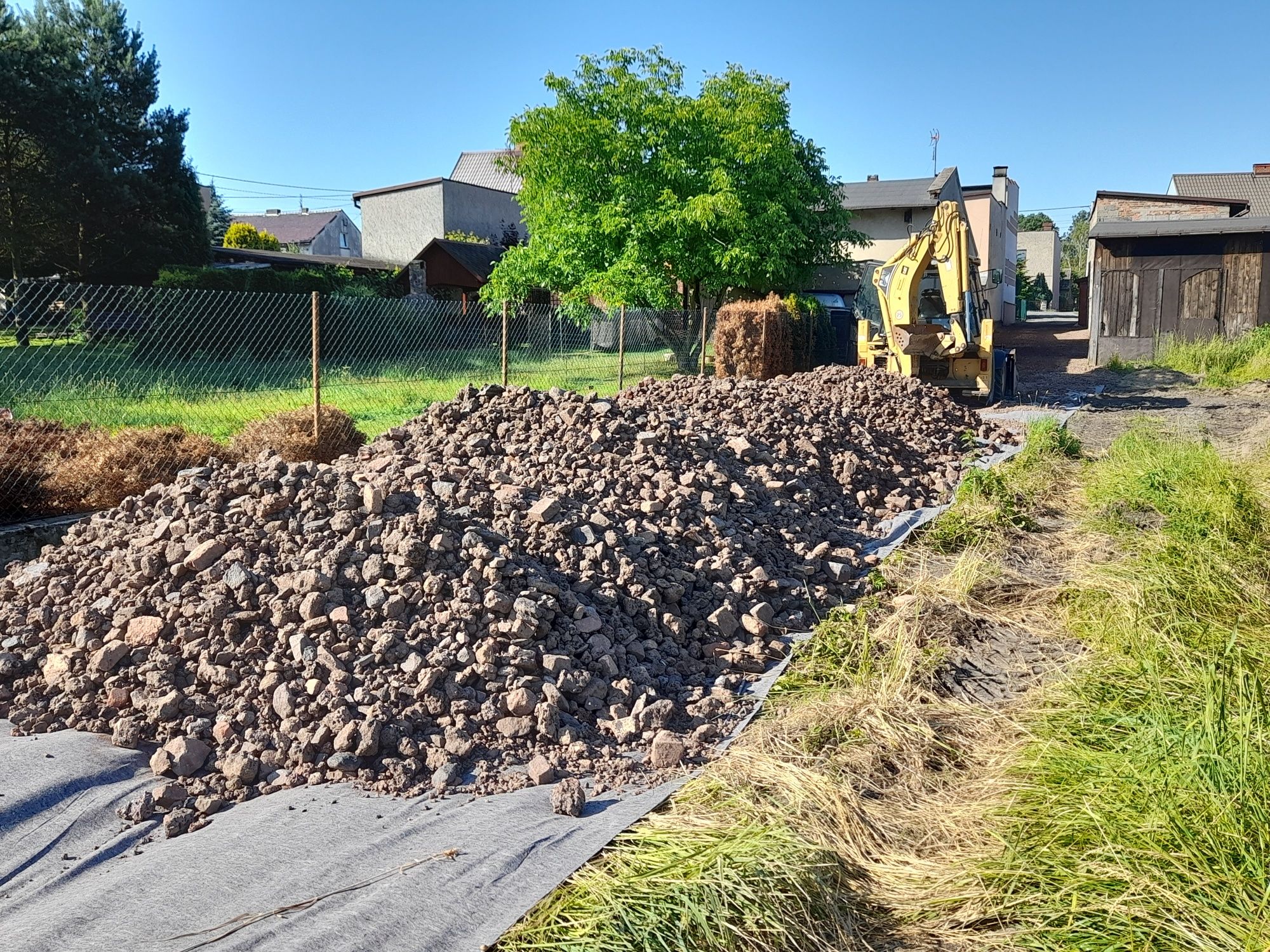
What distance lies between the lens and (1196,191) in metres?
41.0

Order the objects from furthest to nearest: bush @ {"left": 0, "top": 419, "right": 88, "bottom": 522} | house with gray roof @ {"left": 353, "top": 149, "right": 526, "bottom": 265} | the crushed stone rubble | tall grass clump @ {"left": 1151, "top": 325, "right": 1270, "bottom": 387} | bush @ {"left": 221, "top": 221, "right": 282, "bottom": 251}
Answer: bush @ {"left": 221, "top": 221, "right": 282, "bottom": 251}
house with gray roof @ {"left": 353, "top": 149, "right": 526, "bottom": 265}
tall grass clump @ {"left": 1151, "top": 325, "right": 1270, "bottom": 387}
bush @ {"left": 0, "top": 419, "right": 88, "bottom": 522}
the crushed stone rubble

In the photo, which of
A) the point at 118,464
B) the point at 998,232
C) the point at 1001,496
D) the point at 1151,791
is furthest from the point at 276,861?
the point at 998,232

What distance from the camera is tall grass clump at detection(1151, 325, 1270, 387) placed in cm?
1894

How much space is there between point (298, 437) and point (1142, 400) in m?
14.3

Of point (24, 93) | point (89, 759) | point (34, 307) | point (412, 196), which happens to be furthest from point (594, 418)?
point (412, 196)

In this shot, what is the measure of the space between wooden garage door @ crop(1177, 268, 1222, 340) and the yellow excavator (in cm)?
1000

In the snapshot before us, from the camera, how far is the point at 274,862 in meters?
3.11

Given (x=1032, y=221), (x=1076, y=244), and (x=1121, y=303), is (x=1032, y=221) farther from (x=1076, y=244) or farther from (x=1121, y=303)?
(x=1121, y=303)

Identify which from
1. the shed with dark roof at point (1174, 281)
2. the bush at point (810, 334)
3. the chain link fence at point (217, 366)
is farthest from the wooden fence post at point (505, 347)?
the shed with dark roof at point (1174, 281)

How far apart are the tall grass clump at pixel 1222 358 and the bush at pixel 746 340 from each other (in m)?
8.82

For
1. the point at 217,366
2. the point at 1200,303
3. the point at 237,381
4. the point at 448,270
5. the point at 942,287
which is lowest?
the point at 237,381

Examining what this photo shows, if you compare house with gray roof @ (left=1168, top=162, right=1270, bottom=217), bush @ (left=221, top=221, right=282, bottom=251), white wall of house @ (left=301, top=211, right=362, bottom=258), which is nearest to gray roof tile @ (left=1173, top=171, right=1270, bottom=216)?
house with gray roof @ (left=1168, top=162, right=1270, bottom=217)

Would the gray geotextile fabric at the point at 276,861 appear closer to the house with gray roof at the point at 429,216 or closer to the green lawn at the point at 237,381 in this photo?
the green lawn at the point at 237,381

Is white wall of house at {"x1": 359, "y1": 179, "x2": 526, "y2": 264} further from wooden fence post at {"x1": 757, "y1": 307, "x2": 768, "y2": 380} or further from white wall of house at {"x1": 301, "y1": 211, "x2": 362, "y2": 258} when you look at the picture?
wooden fence post at {"x1": 757, "y1": 307, "x2": 768, "y2": 380}
